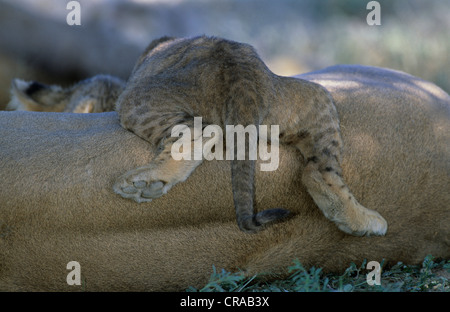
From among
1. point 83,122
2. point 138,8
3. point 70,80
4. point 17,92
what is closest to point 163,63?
point 83,122

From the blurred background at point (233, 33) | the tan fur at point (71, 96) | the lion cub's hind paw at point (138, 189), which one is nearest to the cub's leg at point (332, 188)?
the lion cub's hind paw at point (138, 189)

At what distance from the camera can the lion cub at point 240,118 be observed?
3221 millimetres

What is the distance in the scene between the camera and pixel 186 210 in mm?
3303

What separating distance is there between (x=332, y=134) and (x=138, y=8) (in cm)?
596

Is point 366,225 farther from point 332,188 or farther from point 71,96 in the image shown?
point 71,96

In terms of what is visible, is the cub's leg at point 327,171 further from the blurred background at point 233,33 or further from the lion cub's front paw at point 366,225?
the blurred background at point 233,33

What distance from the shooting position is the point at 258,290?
342cm

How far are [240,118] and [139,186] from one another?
0.60 meters

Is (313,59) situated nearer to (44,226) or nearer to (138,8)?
(138,8)

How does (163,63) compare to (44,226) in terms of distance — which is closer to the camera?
(44,226)

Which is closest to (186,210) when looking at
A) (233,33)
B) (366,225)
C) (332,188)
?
(332,188)
